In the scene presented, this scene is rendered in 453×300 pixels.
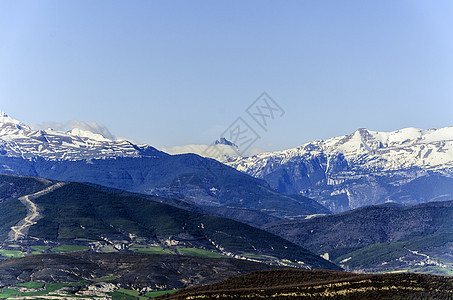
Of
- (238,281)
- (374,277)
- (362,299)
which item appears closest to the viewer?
(362,299)

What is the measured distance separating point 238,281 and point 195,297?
1554 centimetres

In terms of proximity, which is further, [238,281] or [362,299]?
[238,281]

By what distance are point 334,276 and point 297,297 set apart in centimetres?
1906

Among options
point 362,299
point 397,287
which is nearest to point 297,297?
point 362,299

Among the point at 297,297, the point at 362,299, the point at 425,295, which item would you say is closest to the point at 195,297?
the point at 297,297

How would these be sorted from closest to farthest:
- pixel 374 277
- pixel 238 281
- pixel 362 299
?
pixel 362 299 → pixel 374 277 → pixel 238 281

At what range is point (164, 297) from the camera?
427ft

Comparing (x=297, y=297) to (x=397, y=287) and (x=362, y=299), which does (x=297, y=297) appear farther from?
(x=397, y=287)

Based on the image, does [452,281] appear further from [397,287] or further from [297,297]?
[297,297]

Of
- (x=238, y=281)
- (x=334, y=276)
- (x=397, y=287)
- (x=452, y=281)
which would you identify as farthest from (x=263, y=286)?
(x=452, y=281)

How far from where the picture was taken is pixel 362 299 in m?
116

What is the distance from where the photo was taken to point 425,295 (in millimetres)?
116938

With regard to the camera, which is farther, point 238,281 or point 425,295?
point 238,281

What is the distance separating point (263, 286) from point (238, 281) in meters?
6.30
